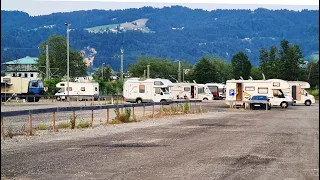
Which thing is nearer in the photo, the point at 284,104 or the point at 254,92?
the point at 254,92

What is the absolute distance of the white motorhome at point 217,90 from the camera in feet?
264

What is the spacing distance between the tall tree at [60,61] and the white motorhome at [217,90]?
1241 inches

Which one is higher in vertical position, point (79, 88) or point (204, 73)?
point (204, 73)

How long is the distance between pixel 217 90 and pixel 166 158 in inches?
2760

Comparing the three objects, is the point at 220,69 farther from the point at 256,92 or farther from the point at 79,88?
the point at 256,92

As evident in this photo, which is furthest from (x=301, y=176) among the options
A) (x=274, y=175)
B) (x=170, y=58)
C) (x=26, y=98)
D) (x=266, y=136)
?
(x=170, y=58)

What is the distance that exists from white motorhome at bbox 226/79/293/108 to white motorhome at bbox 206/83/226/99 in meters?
27.3

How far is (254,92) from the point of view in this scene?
169ft

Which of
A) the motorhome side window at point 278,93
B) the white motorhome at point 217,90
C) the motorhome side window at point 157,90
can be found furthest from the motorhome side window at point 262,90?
the white motorhome at point 217,90

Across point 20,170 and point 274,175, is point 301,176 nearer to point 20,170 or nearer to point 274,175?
point 274,175

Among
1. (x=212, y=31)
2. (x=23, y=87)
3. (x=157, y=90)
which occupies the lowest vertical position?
(x=157, y=90)

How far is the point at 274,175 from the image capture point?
10.1 m

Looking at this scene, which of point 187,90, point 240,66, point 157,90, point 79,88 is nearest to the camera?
point 240,66

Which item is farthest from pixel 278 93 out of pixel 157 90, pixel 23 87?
pixel 23 87
